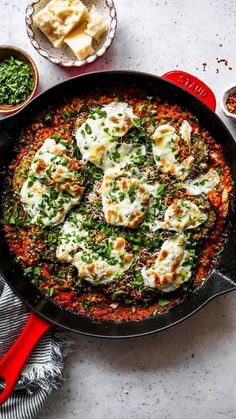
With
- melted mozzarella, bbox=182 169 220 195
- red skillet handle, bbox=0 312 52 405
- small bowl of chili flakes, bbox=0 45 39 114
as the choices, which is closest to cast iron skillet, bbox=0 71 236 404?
red skillet handle, bbox=0 312 52 405

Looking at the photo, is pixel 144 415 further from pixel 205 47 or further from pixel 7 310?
pixel 205 47

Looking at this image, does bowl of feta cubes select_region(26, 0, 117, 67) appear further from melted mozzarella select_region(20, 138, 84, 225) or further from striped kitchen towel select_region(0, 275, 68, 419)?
striped kitchen towel select_region(0, 275, 68, 419)

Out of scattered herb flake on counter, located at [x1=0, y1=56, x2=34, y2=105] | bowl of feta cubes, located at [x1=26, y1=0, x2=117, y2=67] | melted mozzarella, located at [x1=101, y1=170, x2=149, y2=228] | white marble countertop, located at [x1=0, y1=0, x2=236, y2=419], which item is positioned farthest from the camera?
white marble countertop, located at [x1=0, y1=0, x2=236, y2=419]

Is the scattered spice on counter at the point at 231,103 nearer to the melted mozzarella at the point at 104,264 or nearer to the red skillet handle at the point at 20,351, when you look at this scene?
the melted mozzarella at the point at 104,264

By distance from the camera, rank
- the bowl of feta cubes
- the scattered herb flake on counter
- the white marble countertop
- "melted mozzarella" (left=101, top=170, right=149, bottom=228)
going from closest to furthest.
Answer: "melted mozzarella" (left=101, top=170, right=149, bottom=228) → the bowl of feta cubes → the scattered herb flake on counter → the white marble countertop

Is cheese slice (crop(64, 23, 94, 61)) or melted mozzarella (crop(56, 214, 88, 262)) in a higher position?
cheese slice (crop(64, 23, 94, 61))

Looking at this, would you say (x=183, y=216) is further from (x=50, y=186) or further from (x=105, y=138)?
(x=50, y=186)

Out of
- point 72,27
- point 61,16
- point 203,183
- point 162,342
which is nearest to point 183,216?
point 203,183
